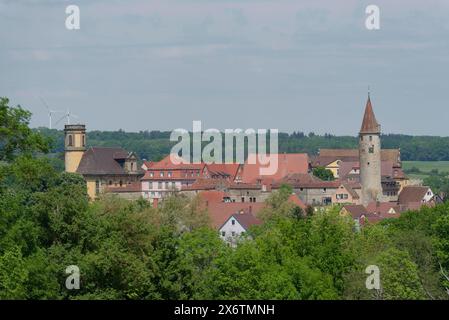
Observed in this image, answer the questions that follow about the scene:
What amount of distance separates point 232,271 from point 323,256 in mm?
4331

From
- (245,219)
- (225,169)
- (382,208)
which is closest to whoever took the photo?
(245,219)

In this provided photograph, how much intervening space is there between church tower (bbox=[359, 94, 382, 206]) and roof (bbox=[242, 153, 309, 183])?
9.46m

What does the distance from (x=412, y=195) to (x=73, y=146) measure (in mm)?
34001

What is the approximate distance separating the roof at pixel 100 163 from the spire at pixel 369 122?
24.4 m

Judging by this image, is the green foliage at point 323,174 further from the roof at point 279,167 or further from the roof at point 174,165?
the roof at point 174,165

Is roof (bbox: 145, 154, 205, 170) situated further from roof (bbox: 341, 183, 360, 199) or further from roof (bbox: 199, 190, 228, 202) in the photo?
roof (bbox: 199, 190, 228, 202)

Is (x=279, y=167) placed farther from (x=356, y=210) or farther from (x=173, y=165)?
(x=356, y=210)

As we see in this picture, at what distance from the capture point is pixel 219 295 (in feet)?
145

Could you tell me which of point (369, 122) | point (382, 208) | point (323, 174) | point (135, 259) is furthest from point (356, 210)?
point (135, 259)

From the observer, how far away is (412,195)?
158m

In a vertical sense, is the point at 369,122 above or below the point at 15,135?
above

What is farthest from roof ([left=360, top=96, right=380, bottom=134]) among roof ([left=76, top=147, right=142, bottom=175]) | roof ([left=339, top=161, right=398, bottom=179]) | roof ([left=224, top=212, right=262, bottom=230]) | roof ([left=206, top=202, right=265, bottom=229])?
roof ([left=224, top=212, right=262, bottom=230])
